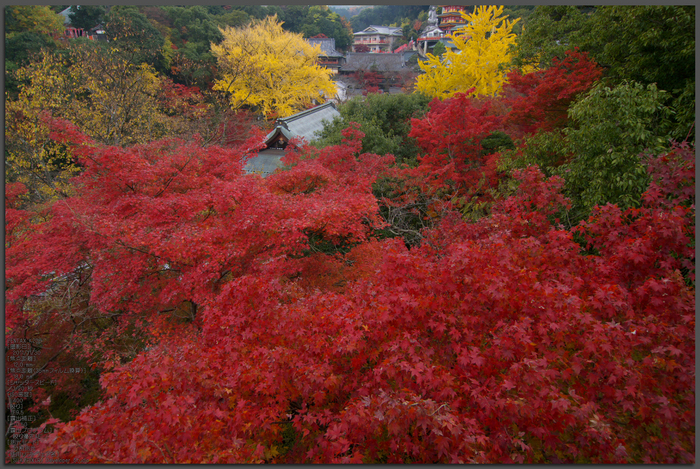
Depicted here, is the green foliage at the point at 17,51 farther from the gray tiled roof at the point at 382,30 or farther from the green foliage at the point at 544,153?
the gray tiled roof at the point at 382,30

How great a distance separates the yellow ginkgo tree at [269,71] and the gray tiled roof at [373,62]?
39.8 feet

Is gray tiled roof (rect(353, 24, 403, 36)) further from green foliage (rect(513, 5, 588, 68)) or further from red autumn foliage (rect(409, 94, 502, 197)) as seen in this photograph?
red autumn foliage (rect(409, 94, 502, 197))

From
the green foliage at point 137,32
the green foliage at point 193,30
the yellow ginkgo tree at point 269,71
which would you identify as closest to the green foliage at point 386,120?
the yellow ginkgo tree at point 269,71

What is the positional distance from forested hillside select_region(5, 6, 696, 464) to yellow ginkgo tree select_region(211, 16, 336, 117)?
48.8 feet

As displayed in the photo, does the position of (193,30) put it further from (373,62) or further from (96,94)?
(373,62)

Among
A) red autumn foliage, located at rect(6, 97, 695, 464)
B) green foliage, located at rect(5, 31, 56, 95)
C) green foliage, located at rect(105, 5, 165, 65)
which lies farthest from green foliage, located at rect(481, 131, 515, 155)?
green foliage, located at rect(5, 31, 56, 95)

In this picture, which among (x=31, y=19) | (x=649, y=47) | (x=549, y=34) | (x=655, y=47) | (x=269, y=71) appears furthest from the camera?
(x=269, y=71)

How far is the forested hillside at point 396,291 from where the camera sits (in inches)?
138

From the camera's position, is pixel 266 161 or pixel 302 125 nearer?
pixel 266 161

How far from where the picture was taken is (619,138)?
669 cm

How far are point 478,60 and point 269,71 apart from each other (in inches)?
688

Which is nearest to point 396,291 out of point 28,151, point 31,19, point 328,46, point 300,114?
point 28,151

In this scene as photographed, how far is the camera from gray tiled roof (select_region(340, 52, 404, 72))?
40.9 meters

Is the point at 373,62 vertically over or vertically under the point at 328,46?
under
